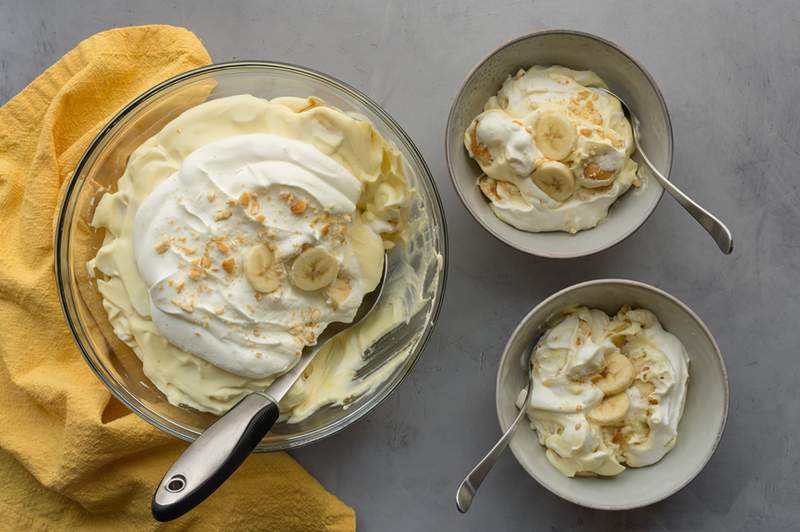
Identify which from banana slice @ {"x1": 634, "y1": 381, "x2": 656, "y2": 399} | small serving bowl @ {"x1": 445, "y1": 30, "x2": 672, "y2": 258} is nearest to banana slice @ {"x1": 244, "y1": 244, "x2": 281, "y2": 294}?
small serving bowl @ {"x1": 445, "y1": 30, "x2": 672, "y2": 258}

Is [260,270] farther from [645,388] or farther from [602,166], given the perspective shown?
[645,388]

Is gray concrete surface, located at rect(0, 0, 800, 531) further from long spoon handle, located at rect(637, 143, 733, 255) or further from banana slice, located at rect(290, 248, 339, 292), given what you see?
banana slice, located at rect(290, 248, 339, 292)

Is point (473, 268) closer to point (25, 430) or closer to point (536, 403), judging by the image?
point (536, 403)

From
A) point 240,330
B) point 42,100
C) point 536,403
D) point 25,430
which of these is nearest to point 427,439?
point 536,403

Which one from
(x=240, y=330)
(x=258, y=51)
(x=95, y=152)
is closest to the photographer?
(x=240, y=330)

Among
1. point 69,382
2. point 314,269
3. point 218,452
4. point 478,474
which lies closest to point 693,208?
point 478,474

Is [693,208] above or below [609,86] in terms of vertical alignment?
below

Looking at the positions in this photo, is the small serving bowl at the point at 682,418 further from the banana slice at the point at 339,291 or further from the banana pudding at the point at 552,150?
the banana slice at the point at 339,291

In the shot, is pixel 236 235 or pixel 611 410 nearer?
pixel 236 235
